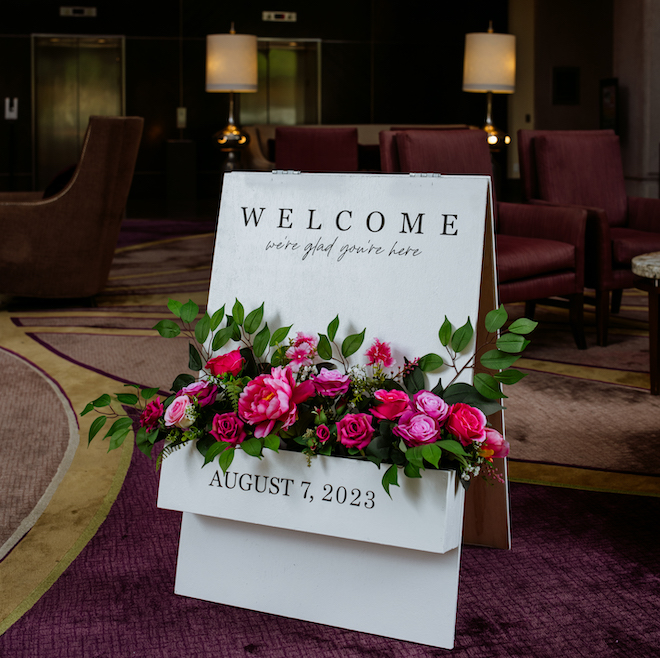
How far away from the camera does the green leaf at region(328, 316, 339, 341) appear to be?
1553mm

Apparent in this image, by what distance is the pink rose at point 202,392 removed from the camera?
5.00 feet

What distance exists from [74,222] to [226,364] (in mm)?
3255

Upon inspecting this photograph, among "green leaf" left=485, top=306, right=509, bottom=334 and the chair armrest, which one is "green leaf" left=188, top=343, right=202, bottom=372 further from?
the chair armrest

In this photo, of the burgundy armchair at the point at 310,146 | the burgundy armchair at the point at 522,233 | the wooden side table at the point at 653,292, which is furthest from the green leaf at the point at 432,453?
the burgundy armchair at the point at 310,146

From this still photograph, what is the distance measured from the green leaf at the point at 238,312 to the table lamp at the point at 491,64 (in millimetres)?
5968

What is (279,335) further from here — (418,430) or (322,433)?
(418,430)

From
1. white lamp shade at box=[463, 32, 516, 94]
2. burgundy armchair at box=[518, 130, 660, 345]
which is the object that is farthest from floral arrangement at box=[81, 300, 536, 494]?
Result: white lamp shade at box=[463, 32, 516, 94]

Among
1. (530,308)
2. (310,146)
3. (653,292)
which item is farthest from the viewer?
(310,146)

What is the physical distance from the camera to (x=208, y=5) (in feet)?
37.0

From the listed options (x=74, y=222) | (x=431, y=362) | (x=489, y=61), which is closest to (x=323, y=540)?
(x=431, y=362)

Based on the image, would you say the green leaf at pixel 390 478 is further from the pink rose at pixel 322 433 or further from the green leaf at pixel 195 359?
the green leaf at pixel 195 359

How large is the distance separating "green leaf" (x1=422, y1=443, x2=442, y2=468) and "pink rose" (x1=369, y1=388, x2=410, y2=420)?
0.32ft

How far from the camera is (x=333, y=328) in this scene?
5.10 ft

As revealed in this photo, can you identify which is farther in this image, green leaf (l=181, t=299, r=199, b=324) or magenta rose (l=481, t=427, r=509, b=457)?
green leaf (l=181, t=299, r=199, b=324)
